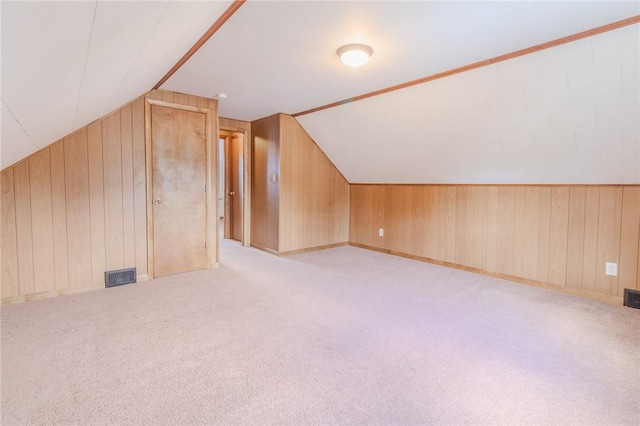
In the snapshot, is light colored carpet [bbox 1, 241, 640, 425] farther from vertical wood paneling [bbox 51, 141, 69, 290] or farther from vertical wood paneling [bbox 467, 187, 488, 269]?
vertical wood paneling [bbox 467, 187, 488, 269]

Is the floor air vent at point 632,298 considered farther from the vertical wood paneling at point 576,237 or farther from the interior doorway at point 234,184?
the interior doorway at point 234,184

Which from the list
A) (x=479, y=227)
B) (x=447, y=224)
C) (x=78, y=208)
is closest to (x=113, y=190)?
(x=78, y=208)

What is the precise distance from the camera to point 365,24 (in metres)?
2.12

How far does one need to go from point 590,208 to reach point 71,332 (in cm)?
451

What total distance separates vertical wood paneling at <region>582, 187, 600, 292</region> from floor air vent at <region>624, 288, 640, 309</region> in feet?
0.75

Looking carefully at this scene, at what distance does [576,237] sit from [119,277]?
4.64 metres

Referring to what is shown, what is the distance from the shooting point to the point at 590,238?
3088 millimetres

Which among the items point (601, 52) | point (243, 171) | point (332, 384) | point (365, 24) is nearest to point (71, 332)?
point (332, 384)

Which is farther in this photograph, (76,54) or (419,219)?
(419,219)

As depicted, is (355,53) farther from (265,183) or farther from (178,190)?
(265,183)

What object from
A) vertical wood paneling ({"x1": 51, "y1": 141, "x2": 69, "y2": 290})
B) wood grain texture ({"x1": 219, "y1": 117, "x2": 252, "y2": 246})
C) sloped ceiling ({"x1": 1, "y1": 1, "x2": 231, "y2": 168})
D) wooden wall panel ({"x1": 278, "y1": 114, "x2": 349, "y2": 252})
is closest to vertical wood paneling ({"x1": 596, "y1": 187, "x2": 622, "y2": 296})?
wooden wall panel ({"x1": 278, "y1": 114, "x2": 349, "y2": 252})

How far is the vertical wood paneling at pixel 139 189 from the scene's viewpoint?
3436mm

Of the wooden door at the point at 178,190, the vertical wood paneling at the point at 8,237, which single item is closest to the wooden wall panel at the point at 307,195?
the wooden door at the point at 178,190

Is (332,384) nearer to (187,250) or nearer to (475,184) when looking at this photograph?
(187,250)
